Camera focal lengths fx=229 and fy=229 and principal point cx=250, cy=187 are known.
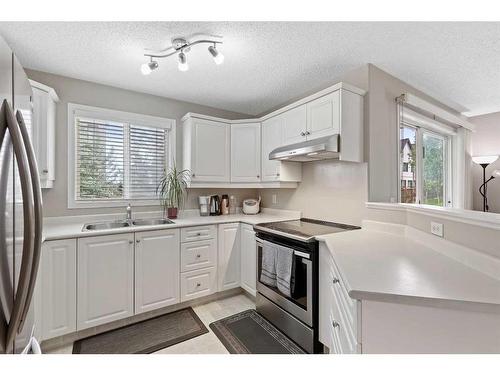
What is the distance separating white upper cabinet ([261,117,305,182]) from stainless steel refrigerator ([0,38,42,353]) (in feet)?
7.01

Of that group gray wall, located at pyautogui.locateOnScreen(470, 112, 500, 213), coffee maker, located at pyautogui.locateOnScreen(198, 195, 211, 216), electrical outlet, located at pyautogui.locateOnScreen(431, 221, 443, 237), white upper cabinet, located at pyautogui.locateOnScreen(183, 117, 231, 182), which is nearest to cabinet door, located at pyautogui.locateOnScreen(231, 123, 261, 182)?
white upper cabinet, located at pyautogui.locateOnScreen(183, 117, 231, 182)

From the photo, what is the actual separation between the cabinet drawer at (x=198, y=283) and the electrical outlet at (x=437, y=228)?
6.39 ft

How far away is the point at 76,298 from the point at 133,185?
125cm

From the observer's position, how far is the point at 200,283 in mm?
2385

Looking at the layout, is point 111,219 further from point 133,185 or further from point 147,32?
point 147,32

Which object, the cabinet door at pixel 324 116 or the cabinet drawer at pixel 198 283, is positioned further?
the cabinet drawer at pixel 198 283

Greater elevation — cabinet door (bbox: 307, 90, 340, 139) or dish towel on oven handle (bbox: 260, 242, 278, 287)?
cabinet door (bbox: 307, 90, 340, 139)

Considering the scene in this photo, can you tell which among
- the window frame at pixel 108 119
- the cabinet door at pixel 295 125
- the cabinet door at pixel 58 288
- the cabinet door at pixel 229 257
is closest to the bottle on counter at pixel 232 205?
the cabinet door at pixel 229 257

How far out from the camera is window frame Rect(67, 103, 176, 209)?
7.63 feet

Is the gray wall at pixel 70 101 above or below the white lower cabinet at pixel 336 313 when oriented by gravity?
above

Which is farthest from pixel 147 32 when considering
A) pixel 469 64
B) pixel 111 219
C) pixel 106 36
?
pixel 469 64

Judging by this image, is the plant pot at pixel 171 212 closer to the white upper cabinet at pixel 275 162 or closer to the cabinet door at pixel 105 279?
the cabinet door at pixel 105 279

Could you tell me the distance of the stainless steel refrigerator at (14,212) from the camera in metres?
0.68

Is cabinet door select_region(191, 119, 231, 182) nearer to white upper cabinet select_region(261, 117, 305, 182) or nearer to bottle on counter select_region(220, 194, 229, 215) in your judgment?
bottle on counter select_region(220, 194, 229, 215)
